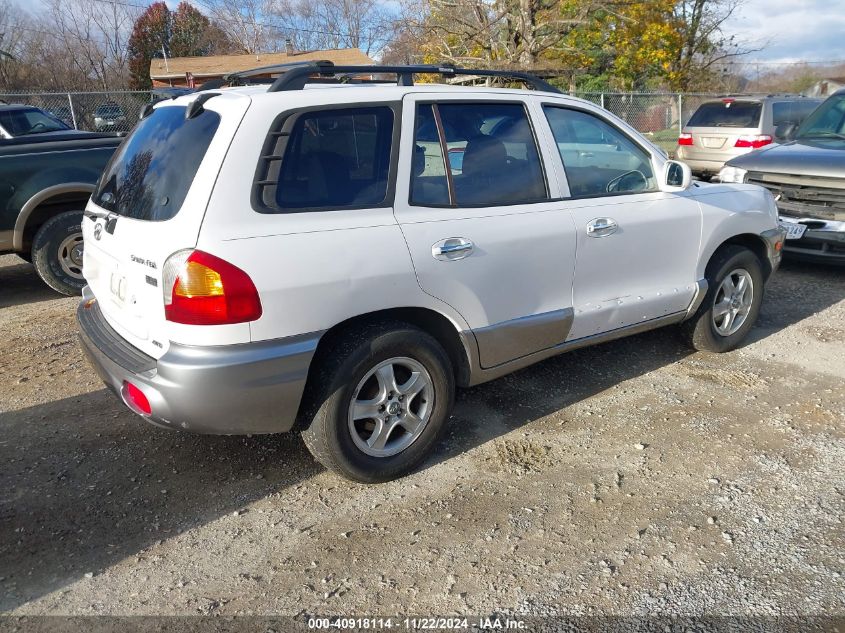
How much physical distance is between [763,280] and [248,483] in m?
A: 3.94

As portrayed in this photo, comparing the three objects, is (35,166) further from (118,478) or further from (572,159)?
(572,159)

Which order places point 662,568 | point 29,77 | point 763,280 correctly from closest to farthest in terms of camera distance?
point 662,568 → point 763,280 → point 29,77

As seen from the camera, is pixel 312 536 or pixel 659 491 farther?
pixel 659 491

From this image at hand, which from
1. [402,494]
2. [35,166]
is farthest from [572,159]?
[35,166]

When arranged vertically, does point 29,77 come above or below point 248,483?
above

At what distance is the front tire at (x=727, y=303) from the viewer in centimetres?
473

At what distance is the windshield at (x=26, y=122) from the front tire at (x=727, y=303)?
8555 millimetres

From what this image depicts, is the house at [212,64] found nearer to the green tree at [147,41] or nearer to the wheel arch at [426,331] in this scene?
the green tree at [147,41]

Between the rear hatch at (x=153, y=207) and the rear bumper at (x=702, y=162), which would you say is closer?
the rear hatch at (x=153, y=207)

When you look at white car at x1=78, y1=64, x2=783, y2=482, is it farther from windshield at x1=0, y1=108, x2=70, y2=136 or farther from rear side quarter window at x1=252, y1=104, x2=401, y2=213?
windshield at x1=0, y1=108, x2=70, y2=136

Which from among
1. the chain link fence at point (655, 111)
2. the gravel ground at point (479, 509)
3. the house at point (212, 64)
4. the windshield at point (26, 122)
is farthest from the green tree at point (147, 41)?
the gravel ground at point (479, 509)

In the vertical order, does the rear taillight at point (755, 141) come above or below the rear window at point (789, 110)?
below

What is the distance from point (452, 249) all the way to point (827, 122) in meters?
6.72

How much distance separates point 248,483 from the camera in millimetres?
3408
